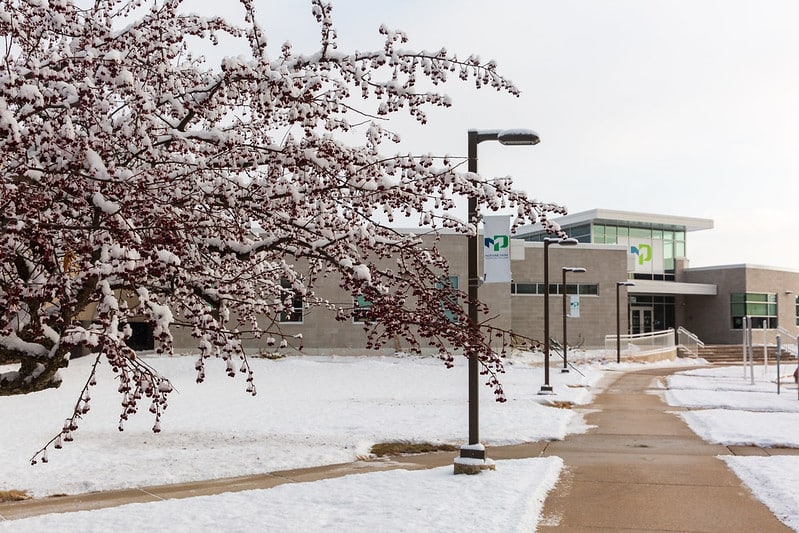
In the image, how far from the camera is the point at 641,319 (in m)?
56.6

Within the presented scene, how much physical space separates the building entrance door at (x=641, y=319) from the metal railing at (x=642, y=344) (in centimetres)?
816

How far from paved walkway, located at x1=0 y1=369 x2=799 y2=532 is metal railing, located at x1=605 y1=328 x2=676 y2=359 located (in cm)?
2811

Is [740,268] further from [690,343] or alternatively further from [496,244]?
[496,244]

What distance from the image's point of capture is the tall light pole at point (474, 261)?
10469mm

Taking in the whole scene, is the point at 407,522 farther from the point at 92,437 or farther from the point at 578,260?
the point at 578,260

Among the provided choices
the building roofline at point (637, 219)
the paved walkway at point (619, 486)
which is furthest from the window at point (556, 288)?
the paved walkway at point (619, 486)

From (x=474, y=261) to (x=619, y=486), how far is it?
3580 mm

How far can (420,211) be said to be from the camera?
7.15 m

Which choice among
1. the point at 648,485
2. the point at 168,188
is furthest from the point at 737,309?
the point at 168,188

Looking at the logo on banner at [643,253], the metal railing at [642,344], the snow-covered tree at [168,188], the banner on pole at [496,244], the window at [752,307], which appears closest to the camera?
the snow-covered tree at [168,188]

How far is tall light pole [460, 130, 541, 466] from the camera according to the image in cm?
1047

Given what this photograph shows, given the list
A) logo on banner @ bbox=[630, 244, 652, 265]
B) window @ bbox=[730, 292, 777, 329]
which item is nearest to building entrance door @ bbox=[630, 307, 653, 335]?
logo on banner @ bbox=[630, 244, 652, 265]

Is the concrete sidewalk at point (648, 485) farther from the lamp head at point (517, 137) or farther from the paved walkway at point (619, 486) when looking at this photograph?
the lamp head at point (517, 137)

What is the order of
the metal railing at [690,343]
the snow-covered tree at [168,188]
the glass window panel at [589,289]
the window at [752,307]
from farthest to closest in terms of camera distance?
the window at [752,307] < the metal railing at [690,343] < the glass window panel at [589,289] < the snow-covered tree at [168,188]
